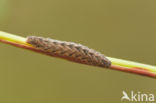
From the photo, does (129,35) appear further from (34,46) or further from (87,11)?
(34,46)

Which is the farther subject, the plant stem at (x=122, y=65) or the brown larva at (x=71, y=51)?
the brown larva at (x=71, y=51)

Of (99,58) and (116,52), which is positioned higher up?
(116,52)

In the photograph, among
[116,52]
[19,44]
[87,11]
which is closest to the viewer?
[19,44]

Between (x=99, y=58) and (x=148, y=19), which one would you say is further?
(x=148, y=19)

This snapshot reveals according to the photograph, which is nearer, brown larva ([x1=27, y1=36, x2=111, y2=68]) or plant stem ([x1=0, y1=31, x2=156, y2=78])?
plant stem ([x1=0, y1=31, x2=156, y2=78])

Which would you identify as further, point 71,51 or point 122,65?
point 71,51

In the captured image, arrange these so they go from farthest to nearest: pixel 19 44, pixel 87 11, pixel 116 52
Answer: pixel 87 11 → pixel 116 52 → pixel 19 44

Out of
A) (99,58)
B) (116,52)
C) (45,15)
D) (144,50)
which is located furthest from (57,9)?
(99,58)

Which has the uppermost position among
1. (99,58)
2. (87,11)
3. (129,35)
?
(87,11)
